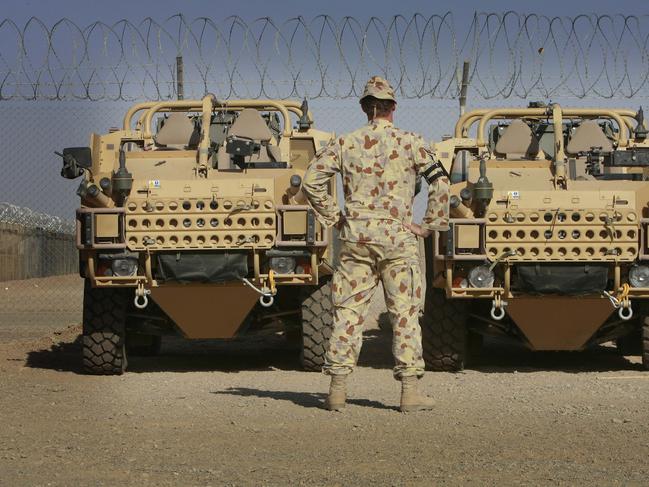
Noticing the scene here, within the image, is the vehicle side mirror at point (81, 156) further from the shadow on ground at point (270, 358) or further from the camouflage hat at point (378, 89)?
the camouflage hat at point (378, 89)

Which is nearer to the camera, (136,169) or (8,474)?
(8,474)

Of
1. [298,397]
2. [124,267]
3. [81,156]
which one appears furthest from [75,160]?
[298,397]

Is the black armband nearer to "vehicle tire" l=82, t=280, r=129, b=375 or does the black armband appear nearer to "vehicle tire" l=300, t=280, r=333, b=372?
"vehicle tire" l=300, t=280, r=333, b=372

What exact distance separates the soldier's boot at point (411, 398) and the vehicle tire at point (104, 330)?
11.3ft

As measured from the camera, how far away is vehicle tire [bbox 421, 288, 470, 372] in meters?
11.4

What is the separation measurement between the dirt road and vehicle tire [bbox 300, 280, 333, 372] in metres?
0.20

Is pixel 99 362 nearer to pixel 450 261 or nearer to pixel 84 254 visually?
pixel 84 254

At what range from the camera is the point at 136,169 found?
1211 centimetres

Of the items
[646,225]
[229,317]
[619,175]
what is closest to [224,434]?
[229,317]

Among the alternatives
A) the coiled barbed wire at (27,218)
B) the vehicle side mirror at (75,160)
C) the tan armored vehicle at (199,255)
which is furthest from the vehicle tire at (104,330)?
the coiled barbed wire at (27,218)

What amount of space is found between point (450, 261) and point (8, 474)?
5.09 meters

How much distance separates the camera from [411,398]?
849 cm

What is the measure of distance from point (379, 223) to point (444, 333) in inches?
125

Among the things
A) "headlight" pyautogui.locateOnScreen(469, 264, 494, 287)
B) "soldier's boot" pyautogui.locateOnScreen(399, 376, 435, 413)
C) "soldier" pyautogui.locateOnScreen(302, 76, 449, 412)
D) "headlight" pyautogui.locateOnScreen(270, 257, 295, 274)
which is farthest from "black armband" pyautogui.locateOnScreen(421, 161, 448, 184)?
"headlight" pyautogui.locateOnScreen(270, 257, 295, 274)
